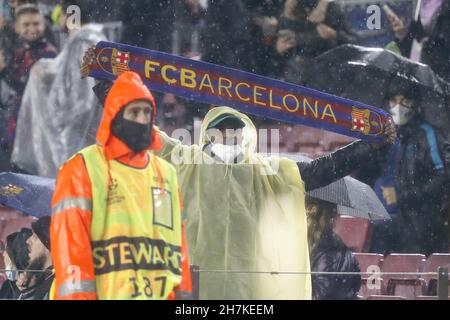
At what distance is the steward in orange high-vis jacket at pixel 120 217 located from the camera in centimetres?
426

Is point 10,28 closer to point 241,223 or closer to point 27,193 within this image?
point 27,193

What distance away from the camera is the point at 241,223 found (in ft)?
20.6

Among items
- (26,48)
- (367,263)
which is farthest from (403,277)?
(26,48)

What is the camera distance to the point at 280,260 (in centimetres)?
639

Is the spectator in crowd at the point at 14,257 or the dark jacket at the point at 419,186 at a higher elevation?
the dark jacket at the point at 419,186

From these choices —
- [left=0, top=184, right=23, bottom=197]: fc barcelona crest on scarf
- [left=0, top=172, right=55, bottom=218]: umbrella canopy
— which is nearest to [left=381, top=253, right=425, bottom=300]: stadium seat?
[left=0, top=172, right=55, bottom=218]: umbrella canopy

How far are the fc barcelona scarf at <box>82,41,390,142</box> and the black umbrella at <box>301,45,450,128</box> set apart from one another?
15cm

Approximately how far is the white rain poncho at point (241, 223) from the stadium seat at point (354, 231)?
0.92 meters

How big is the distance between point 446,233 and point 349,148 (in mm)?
789

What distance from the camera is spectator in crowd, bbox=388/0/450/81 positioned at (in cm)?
744

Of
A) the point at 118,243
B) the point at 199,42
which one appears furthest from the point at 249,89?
the point at 118,243

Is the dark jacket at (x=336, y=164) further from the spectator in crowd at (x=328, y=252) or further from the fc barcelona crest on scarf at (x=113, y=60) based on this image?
the fc barcelona crest on scarf at (x=113, y=60)

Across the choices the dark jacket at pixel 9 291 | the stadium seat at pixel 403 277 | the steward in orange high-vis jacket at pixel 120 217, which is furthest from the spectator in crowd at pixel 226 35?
the steward in orange high-vis jacket at pixel 120 217

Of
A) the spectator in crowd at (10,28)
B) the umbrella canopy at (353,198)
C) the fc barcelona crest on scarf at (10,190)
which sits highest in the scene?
the spectator in crowd at (10,28)
